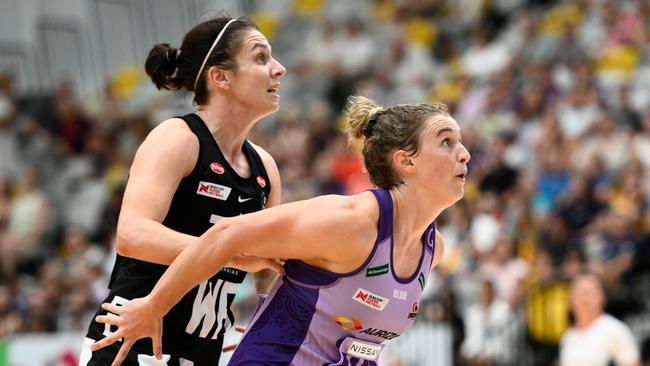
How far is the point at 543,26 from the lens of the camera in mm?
14289

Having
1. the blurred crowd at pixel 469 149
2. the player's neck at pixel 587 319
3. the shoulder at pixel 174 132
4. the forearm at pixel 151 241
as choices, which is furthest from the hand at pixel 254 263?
the player's neck at pixel 587 319

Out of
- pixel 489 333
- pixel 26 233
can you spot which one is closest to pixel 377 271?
pixel 489 333

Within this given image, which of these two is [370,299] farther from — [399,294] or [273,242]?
[273,242]

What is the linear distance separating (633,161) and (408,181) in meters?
6.82

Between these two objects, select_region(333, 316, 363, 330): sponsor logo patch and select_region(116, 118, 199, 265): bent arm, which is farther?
select_region(116, 118, 199, 265): bent arm

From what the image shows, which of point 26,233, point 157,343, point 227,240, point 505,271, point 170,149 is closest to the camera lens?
point 227,240

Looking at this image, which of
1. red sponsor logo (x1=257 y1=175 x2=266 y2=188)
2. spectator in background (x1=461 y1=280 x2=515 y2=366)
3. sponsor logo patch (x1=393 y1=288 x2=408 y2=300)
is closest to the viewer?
sponsor logo patch (x1=393 y1=288 x2=408 y2=300)

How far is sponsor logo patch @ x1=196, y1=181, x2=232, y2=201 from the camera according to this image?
455 cm

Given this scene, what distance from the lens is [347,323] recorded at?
13.3 ft

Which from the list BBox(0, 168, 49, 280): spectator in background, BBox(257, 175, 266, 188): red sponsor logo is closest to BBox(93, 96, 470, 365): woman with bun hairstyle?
BBox(257, 175, 266, 188): red sponsor logo

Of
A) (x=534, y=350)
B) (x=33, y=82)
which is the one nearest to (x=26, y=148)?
(x=33, y=82)

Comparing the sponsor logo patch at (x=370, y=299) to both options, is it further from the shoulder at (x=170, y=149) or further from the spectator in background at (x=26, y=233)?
the spectator in background at (x=26, y=233)

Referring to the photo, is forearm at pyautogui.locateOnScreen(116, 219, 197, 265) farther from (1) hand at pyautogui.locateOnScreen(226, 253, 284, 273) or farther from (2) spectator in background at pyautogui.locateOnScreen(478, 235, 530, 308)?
(2) spectator in background at pyautogui.locateOnScreen(478, 235, 530, 308)

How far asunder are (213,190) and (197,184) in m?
0.08
